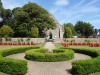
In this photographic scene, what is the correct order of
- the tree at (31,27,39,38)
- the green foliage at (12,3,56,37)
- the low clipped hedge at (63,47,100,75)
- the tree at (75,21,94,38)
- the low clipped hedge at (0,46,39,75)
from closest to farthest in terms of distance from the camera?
the low clipped hedge at (63,47,100,75)
the low clipped hedge at (0,46,39,75)
the tree at (31,27,39,38)
the green foliage at (12,3,56,37)
the tree at (75,21,94,38)

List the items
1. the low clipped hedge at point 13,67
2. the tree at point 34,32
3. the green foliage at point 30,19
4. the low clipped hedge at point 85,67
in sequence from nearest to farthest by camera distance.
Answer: the low clipped hedge at point 85,67
the low clipped hedge at point 13,67
the tree at point 34,32
the green foliage at point 30,19

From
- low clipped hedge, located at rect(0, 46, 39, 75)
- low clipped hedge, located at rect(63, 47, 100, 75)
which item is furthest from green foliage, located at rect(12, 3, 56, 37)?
low clipped hedge, located at rect(63, 47, 100, 75)

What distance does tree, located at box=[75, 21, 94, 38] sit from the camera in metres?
99.5

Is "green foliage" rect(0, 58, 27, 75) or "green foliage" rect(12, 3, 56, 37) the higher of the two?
"green foliage" rect(12, 3, 56, 37)

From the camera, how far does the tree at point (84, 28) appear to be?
99.5 metres

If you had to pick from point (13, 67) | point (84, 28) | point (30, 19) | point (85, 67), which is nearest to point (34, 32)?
point (30, 19)

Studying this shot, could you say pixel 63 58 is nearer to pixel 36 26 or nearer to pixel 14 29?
pixel 36 26

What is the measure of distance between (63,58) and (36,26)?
41.2 m

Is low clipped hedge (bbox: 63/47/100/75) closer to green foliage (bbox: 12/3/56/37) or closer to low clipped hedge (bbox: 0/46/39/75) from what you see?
low clipped hedge (bbox: 0/46/39/75)

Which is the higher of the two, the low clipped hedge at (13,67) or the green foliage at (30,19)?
the green foliage at (30,19)

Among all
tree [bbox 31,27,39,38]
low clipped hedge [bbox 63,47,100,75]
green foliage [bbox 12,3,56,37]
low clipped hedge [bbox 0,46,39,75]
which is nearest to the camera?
low clipped hedge [bbox 63,47,100,75]

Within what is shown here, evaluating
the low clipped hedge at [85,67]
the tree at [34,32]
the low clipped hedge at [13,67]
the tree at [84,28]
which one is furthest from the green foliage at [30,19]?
the low clipped hedge at [85,67]

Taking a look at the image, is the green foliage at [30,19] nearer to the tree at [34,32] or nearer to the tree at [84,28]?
the tree at [34,32]

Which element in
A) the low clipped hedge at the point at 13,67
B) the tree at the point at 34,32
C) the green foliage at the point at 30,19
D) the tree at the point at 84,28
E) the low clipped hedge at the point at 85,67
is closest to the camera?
the low clipped hedge at the point at 85,67
